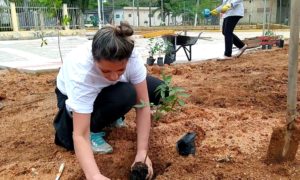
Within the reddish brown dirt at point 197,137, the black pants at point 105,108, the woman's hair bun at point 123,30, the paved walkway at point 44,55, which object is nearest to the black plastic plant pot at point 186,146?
the reddish brown dirt at point 197,137

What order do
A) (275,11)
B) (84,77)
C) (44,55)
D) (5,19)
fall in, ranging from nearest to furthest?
(84,77)
(44,55)
(5,19)
(275,11)

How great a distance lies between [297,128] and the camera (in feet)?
5.94

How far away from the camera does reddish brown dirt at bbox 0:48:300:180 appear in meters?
1.95

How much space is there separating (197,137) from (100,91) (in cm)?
76

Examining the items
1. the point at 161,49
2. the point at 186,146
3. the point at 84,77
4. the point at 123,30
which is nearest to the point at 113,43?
the point at 123,30

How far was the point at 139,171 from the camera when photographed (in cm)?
180

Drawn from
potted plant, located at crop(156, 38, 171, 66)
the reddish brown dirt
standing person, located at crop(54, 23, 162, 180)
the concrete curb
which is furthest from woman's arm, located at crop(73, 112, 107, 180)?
the concrete curb

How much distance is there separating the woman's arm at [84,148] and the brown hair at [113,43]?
299 millimetres

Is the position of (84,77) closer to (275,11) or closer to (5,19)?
(5,19)

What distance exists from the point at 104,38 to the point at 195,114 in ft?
4.72

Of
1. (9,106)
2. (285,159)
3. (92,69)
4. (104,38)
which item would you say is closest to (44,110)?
(9,106)

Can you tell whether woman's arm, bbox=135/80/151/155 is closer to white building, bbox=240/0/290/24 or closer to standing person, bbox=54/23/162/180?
standing person, bbox=54/23/162/180

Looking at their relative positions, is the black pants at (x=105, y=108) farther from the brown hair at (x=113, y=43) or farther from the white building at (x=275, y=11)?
the white building at (x=275, y=11)

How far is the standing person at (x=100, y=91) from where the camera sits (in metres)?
1.58
